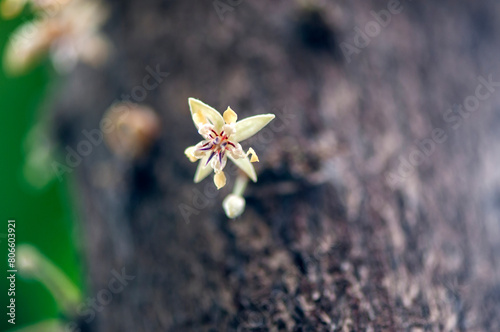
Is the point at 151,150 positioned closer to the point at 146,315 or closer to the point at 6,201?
the point at 146,315

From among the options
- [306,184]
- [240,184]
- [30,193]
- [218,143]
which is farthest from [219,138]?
[30,193]

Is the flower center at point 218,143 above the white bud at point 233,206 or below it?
above

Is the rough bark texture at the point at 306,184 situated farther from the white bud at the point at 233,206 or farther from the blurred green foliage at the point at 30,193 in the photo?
the blurred green foliage at the point at 30,193

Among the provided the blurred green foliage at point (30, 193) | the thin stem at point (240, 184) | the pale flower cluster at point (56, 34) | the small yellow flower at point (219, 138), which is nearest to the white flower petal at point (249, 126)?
the small yellow flower at point (219, 138)

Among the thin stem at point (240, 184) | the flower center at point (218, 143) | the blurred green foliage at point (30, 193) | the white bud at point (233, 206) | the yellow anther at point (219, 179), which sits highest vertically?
the blurred green foliage at point (30, 193)

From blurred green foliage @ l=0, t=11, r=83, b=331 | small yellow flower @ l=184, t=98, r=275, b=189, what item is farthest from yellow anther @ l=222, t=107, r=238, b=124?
blurred green foliage @ l=0, t=11, r=83, b=331

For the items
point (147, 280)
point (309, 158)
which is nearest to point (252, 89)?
point (309, 158)

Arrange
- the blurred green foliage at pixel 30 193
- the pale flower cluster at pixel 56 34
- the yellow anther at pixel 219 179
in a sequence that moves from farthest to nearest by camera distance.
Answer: the blurred green foliage at pixel 30 193 < the pale flower cluster at pixel 56 34 < the yellow anther at pixel 219 179

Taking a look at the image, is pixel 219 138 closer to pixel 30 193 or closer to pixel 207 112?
pixel 207 112
